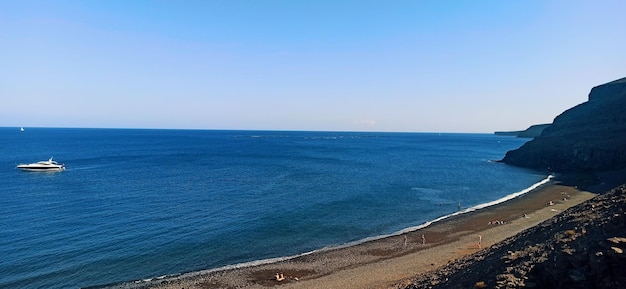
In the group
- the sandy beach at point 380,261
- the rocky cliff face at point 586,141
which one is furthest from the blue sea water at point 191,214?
the rocky cliff face at point 586,141

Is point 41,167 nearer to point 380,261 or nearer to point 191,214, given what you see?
point 191,214

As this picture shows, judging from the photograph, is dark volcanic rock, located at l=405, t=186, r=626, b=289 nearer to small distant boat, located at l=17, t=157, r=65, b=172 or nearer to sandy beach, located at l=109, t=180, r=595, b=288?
sandy beach, located at l=109, t=180, r=595, b=288

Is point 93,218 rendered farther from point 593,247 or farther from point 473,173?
point 473,173

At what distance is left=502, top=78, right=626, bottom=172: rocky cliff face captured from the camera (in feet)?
277

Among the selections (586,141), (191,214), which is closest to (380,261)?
(191,214)

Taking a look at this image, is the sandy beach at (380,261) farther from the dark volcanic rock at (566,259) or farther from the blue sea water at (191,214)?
the dark volcanic rock at (566,259)

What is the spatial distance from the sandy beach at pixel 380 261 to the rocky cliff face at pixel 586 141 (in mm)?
46416

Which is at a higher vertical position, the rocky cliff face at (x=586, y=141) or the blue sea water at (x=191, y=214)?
the rocky cliff face at (x=586, y=141)

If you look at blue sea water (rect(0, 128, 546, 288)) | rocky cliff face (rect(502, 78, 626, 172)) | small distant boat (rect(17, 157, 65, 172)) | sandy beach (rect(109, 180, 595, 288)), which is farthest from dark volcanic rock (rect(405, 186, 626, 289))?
small distant boat (rect(17, 157, 65, 172))

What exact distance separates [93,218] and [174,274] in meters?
23.2

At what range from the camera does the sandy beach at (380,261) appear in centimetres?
3086

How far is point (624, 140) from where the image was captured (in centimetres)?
8206

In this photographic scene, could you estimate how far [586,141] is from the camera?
92438mm

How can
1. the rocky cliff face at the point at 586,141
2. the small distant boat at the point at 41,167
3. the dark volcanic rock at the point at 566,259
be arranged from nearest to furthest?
the dark volcanic rock at the point at 566,259
the rocky cliff face at the point at 586,141
the small distant boat at the point at 41,167
